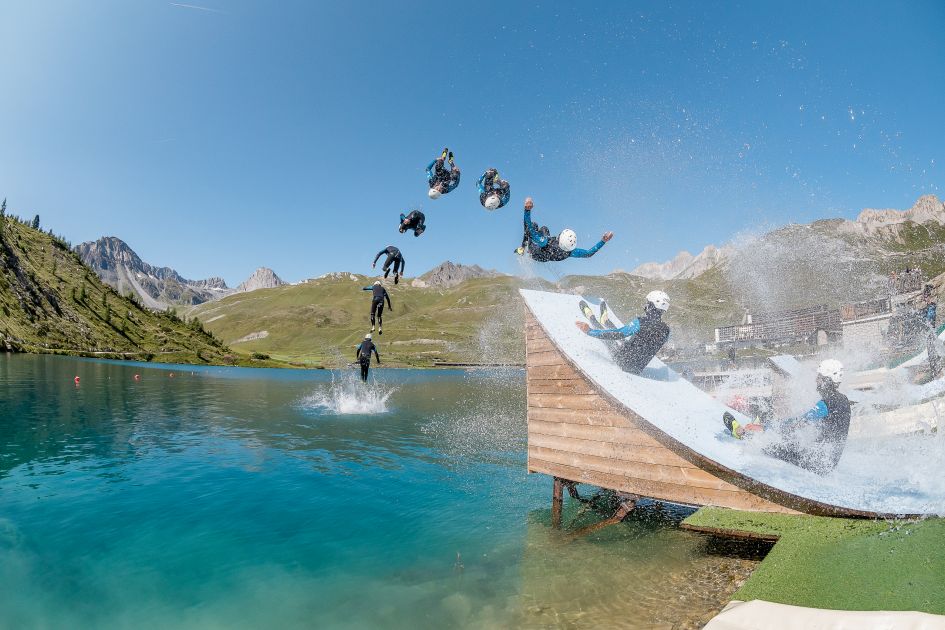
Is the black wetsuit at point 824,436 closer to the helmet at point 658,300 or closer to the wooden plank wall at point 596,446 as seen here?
the wooden plank wall at point 596,446

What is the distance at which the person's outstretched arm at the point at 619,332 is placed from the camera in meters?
13.3

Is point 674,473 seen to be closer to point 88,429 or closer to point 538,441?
point 538,441

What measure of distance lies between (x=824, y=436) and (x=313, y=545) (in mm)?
15015

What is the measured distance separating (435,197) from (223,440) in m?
24.7

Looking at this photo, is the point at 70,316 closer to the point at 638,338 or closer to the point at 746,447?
the point at 638,338

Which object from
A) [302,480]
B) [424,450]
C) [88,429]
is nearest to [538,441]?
[302,480]

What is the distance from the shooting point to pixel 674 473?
10742 mm

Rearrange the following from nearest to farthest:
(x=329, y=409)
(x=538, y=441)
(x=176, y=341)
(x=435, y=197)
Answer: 1. (x=538, y=441)
2. (x=435, y=197)
3. (x=329, y=409)
4. (x=176, y=341)

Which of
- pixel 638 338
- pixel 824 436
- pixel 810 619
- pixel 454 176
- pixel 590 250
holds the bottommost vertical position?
pixel 810 619

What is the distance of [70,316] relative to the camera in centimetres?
13062

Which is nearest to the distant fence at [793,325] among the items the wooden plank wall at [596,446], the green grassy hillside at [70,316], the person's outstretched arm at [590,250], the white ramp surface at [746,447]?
the white ramp surface at [746,447]

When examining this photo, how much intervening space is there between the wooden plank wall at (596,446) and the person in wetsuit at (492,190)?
4.21 meters

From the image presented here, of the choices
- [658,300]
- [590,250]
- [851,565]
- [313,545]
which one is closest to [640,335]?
[658,300]

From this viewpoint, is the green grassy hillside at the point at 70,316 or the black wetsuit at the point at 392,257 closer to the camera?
the black wetsuit at the point at 392,257
